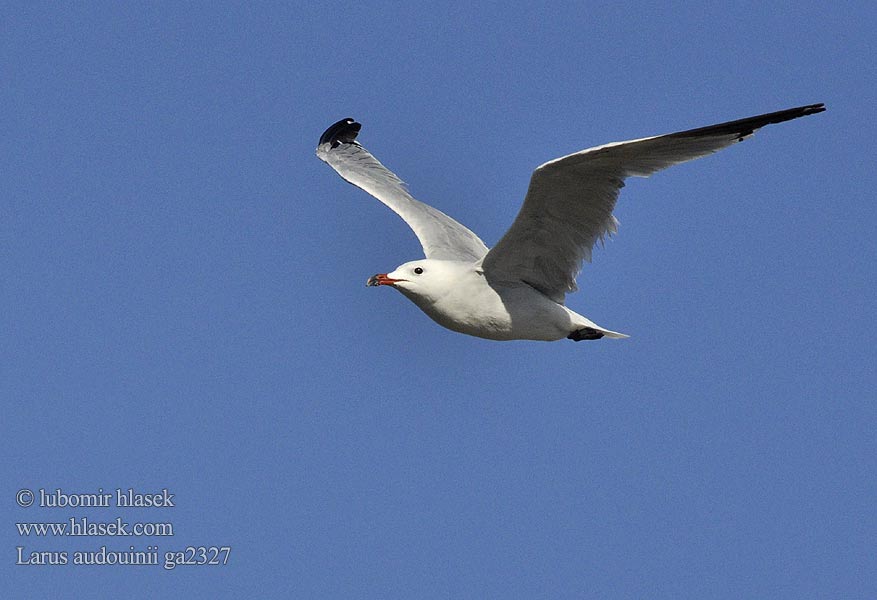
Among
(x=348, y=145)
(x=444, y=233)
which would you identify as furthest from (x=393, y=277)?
(x=348, y=145)

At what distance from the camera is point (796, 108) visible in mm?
9859

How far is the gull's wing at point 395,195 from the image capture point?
13.7 metres

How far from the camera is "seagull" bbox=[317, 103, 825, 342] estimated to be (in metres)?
10.5

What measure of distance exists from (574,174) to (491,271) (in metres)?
1.52

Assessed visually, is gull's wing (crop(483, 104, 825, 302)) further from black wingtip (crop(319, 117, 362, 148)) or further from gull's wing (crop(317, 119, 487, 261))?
black wingtip (crop(319, 117, 362, 148))

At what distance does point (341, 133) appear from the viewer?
17.2m

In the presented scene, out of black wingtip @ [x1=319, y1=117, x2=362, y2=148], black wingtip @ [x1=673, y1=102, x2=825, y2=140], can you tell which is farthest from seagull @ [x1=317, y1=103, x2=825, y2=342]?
black wingtip @ [x1=319, y1=117, x2=362, y2=148]

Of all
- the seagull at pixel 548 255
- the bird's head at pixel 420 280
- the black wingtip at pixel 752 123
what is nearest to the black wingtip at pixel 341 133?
the seagull at pixel 548 255

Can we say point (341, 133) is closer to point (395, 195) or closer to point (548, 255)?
point (395, 195)

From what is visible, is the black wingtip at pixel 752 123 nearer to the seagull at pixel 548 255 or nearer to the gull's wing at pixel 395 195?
the seagull at pixel 548 255

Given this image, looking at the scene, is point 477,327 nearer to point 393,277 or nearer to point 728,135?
point 393,277

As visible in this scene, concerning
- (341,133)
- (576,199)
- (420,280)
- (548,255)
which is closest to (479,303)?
(420,280)

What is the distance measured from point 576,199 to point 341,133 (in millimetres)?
6681

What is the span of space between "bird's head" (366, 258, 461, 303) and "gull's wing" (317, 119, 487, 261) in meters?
1.45
